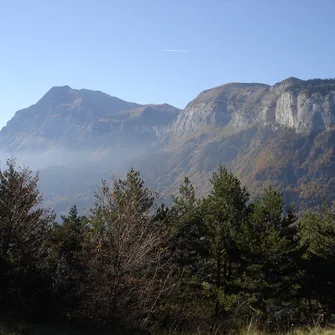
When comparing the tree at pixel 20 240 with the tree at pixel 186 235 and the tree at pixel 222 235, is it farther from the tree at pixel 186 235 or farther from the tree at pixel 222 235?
the tree at pixel 222 235

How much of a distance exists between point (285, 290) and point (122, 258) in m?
13.7

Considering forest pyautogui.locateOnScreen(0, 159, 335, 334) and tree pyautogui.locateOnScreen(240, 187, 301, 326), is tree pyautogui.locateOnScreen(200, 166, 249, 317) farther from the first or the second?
tree pyautogui.locateOnScreen(240, 187, 301, 326)

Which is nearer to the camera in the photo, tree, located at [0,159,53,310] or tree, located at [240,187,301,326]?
tree, located at [0,159,53,310]

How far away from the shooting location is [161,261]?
14.4 metres

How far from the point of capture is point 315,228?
1064 inches

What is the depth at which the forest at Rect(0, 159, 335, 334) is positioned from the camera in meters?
9.17

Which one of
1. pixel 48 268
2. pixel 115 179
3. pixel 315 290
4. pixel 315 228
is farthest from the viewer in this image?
pixel 315 228

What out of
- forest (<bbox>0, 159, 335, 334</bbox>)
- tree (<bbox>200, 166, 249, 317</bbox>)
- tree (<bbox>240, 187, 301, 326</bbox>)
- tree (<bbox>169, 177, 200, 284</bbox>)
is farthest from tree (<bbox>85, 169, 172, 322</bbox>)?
tree (<bbox>240, 187, 301, 326</bbox>)

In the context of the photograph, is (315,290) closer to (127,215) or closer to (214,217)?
(214,217)

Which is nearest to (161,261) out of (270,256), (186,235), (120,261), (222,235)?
(222,235)

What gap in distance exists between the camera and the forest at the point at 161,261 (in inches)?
361

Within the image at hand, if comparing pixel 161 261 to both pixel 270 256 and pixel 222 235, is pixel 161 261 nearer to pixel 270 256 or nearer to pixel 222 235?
pixel 222 235

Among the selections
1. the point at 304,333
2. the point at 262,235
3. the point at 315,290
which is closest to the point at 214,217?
the point at 262,235

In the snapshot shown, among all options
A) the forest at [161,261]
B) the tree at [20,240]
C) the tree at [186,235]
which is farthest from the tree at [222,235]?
the tree at [20,240]
